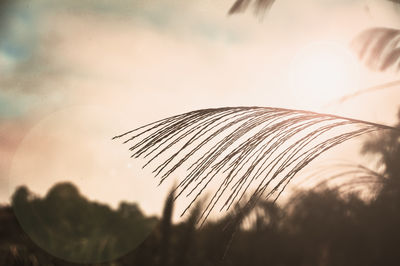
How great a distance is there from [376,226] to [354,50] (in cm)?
335

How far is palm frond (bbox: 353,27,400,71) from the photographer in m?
1.70

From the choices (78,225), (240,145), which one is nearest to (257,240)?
(78,225)

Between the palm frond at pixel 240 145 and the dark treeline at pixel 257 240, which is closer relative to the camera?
the palm frond at pixel 240 145

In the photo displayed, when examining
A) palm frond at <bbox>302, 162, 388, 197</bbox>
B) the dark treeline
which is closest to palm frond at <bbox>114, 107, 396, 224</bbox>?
palm frond at <bbox>302, 162, 388, 197</bbox>

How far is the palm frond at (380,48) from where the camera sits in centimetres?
170

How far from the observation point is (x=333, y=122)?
38.8 inches

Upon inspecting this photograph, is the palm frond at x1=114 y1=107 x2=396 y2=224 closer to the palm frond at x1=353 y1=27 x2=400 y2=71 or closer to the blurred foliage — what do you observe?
the palm frond at x1=353 y1=27 x2=400 y2=71

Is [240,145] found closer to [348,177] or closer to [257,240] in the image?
[348,177]

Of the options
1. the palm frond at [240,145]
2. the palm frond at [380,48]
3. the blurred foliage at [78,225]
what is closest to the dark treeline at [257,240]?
the blurred foliage at [78,225]

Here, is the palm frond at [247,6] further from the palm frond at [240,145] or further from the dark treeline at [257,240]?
the dark treeline at [257,240]

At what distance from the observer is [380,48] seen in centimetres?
177

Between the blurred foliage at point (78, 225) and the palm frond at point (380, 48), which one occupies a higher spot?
the palm frond at point (380, 48)

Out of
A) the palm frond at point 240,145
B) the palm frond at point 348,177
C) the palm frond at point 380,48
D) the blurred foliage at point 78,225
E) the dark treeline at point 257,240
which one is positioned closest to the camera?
the palm frond at point 240,145

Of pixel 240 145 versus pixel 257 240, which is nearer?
pixel 240 145
